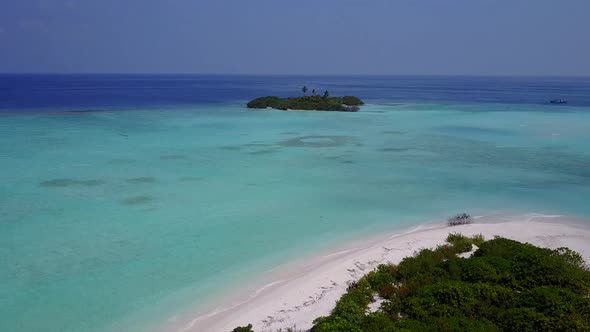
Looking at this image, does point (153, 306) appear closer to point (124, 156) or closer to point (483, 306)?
point (483, 306)

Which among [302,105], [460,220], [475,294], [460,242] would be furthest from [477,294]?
[302,105]

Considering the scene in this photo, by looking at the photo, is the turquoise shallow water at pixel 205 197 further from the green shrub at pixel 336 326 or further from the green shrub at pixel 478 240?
the green shrub at pixel 336 326

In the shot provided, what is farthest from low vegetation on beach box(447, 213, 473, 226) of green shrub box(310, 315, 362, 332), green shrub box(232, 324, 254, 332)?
green shrub box(232, 324, 254, 332)

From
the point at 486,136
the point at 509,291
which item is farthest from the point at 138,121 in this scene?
the point at 509,291

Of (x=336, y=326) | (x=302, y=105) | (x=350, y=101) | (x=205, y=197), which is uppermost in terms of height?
(x=350, y=101)

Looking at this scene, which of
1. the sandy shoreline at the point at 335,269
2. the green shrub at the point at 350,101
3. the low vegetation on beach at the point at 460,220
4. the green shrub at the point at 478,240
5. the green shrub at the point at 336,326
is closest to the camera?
the green shrub at the point at 336,326

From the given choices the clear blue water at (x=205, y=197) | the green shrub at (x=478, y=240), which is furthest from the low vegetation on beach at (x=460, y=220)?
the green shrub at (x=478, y=240)

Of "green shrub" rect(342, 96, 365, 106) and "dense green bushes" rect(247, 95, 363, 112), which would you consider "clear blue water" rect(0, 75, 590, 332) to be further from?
"green shrub" rect(342, 96, 365, 106)

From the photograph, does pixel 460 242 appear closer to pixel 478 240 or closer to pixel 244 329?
pixel 478 240
